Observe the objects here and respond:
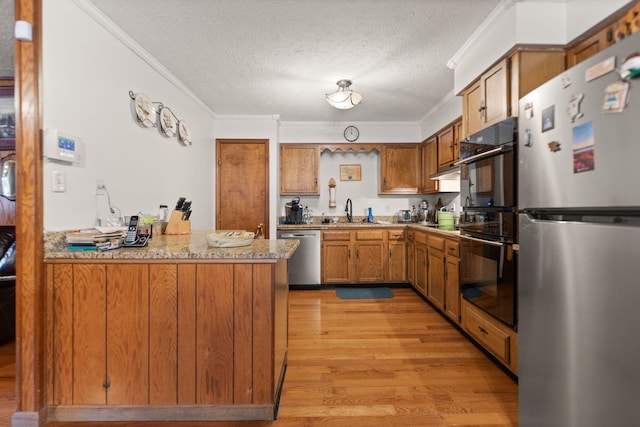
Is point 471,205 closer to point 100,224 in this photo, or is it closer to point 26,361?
point 100,224

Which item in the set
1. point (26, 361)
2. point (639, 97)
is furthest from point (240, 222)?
point (639, 97)

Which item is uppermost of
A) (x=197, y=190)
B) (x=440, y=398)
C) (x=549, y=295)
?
(x=197, y=190)

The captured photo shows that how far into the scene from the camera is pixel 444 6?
1960 millimetres

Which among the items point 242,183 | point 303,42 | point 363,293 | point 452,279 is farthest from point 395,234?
point 303,42

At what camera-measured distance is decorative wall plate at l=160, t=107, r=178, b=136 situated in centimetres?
274

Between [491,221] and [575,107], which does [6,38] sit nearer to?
[575,107]

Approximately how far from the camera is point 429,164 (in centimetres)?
419

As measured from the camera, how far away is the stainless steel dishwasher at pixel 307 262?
4117 mm

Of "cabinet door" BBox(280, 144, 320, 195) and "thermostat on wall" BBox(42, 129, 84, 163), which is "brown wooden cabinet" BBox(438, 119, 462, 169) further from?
"thermostat on wall" BBox(42, 129, 84, 163)

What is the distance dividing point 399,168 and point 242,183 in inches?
94.6

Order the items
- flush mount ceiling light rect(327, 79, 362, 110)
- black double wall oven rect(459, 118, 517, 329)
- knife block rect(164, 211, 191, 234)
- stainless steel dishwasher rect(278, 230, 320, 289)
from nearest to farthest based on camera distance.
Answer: black double wall oven rect(459, 118, 517, 329) → knife block rect(164, 211, 191, 234) → flush mount ceiling light rect(327, 79, 362, 110) → stainless steel dishwasher rect(278, 230, 320, 289)

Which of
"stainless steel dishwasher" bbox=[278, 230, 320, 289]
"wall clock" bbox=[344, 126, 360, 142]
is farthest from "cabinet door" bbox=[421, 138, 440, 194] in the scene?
"stainless steel dishwasher" bbox=[278, 230, 320, 289]

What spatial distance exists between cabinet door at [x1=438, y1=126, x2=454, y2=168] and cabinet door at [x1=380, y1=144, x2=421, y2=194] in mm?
711

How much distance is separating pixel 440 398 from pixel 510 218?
46.9 inches
